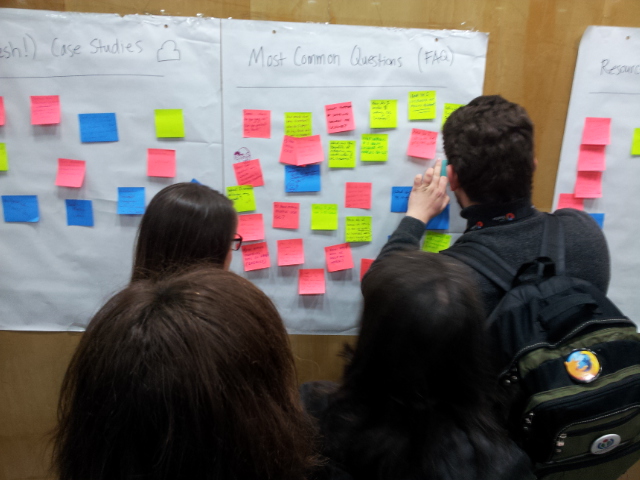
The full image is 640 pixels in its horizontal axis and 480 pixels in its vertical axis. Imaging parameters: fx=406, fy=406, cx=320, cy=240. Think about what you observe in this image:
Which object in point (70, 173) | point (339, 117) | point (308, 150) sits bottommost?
point (70, 173)

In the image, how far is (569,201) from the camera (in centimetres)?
Answer: 139

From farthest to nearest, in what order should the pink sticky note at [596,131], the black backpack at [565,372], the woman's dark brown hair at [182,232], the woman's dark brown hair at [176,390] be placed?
the pink sticky note at [596,131] < the woman's dark brown hair at [182,232] < the black backpack at [565,372] < the woman's dark brown hair at [176,390]

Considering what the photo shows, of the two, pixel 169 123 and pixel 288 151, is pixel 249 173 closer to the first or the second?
pixel 288 151

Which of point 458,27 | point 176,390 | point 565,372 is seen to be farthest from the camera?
point 458,27

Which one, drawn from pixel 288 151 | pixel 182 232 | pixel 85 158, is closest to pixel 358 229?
pixel 288 151

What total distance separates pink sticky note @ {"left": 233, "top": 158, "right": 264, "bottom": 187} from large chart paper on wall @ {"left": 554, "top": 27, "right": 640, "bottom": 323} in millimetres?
1012

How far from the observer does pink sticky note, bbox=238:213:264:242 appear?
1.35m

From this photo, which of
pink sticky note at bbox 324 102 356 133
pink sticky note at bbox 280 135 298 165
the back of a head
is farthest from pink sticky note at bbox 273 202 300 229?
the back of a head

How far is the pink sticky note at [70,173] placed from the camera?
4.31 feet

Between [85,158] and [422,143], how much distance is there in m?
1.09

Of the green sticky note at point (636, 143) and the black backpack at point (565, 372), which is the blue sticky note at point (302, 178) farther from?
the green sticky note at point (636, 143)

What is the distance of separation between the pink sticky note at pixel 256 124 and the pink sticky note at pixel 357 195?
0.31 m

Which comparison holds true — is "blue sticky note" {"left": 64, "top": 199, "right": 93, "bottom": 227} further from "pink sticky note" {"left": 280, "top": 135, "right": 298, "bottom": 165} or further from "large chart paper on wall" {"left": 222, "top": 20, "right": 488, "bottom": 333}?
"pink sticky note" {"left": 280, "top": 135, "right": 298, "bottom": 165}

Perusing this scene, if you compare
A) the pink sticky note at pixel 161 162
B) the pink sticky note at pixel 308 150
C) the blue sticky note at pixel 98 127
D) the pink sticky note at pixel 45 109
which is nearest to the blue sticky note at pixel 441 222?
the pink sticky note at pixel 308 150
